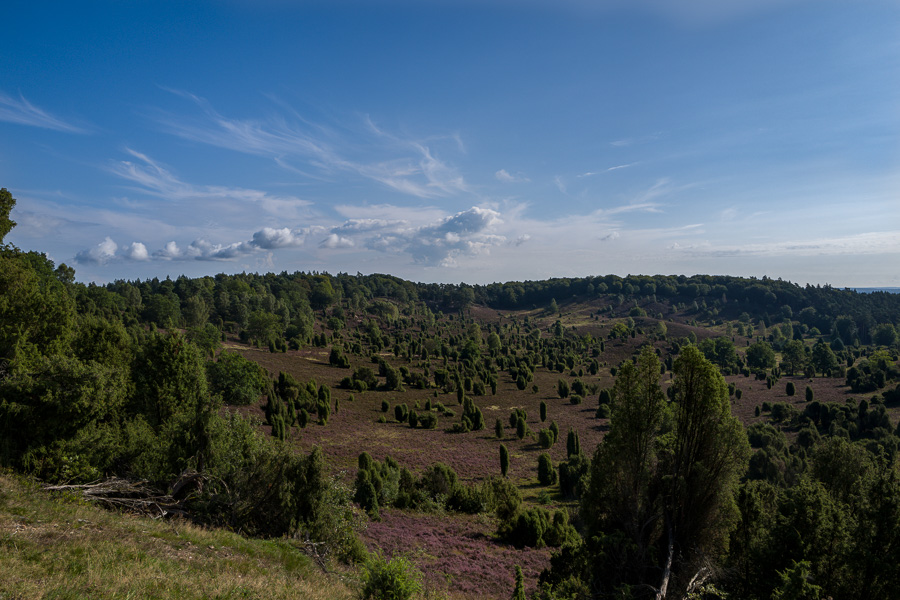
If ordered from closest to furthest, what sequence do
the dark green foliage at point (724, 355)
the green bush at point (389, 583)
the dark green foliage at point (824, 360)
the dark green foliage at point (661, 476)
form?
1. the green bush at point (389, 583)
2. the dark green foliage at point (661, 476)
3. the dark green foliage at point (824, 360)
4. the dark green foliage at point (724, 355)

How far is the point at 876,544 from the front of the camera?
1085 centimetres

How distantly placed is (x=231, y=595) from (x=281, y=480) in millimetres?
6945

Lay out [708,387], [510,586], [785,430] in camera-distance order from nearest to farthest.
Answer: [708,387]
[510,586]
[785,430]

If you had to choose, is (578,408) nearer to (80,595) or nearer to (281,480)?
(281,480)

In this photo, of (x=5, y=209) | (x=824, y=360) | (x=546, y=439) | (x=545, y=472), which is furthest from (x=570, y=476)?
(x=824, y=360)

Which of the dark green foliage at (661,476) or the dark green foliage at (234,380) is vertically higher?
the dark green foliage at (661,476)

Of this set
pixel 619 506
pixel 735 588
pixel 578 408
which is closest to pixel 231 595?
pixel 619 506

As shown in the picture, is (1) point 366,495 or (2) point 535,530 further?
(1) point 366,495

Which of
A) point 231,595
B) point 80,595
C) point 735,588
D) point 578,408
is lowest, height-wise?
point 578,408

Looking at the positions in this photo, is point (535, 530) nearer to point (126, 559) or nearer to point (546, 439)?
point (126, 559)

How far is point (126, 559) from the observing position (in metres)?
8.52

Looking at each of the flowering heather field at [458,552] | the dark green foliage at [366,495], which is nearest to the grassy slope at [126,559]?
the flowering heather field at [458,552]

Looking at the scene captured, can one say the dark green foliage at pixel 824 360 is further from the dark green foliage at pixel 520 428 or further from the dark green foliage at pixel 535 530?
the dark green foliage at pixel 535 530

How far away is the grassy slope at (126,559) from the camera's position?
284 inches
